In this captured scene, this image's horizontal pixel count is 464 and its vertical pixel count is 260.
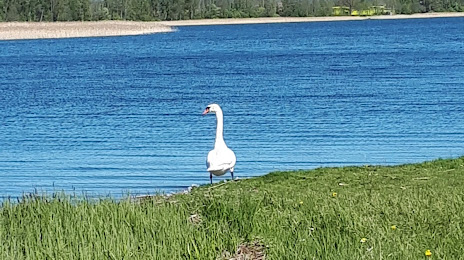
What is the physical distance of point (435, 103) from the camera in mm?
31766

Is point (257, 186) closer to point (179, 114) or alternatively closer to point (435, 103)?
point (179, 114)

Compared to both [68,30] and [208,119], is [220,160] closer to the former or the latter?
[208,119]

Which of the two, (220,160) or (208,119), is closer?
(220,160)

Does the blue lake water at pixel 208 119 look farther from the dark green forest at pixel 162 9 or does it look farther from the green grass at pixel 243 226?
the dark green forest at pixel 162 9

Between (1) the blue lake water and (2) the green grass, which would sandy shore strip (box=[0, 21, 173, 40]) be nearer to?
(1) the blue lake water

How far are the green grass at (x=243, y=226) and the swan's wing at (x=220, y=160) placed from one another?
95.3 inches

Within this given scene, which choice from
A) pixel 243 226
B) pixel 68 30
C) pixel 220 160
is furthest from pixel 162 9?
pixel 243 226

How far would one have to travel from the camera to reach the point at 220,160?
13562mm

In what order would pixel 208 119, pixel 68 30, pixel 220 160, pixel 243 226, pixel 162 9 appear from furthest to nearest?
pixel 162 9 → pixel 68 30 → pixel 208 119 → pixel 220 160 → pixel 243 226

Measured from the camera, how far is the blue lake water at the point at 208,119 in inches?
784

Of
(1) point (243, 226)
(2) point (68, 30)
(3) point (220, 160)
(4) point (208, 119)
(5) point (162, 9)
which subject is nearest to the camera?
(1) point (243, 226)

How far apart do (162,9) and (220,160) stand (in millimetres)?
164832

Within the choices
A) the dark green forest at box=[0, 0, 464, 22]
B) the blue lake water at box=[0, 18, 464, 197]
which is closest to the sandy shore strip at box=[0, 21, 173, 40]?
the dark green forest at box=[0, 0, 464, 22]

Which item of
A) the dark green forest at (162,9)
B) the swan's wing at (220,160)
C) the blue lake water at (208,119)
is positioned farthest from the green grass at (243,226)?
the dark green forest at (162,9)
